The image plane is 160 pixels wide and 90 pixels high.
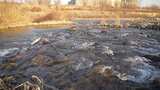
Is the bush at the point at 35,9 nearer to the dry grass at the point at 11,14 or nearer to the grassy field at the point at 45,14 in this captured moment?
the grassy field at the point at 45,14

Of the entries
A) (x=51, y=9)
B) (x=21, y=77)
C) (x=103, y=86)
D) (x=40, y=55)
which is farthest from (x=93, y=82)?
(x=51, y=9)

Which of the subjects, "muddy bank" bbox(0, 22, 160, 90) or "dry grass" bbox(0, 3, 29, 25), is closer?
"muddy bank" bbox(0, 22, 160, 90)

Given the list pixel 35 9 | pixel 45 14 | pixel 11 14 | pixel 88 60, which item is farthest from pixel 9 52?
pixel 45 14

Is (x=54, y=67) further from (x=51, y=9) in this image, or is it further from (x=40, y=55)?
(x=51, y=9)

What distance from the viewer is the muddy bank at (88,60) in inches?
161

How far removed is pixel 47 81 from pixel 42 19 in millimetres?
3796

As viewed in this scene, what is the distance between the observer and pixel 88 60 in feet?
16.5

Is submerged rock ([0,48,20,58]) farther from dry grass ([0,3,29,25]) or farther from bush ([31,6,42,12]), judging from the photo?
bush ([31,6,42,12])

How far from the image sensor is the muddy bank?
4.08 metres

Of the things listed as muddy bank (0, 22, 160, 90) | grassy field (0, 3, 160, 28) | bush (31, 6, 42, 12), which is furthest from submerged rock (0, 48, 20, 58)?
bush (31, 6, 42, 12)

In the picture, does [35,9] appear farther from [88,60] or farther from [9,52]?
[88,60]

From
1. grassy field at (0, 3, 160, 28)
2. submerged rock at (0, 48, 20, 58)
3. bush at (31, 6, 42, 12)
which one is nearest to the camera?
submerged rock at (0, 48, 20, 58)

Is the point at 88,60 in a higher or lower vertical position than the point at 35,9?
lower

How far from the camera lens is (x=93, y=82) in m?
4.07
